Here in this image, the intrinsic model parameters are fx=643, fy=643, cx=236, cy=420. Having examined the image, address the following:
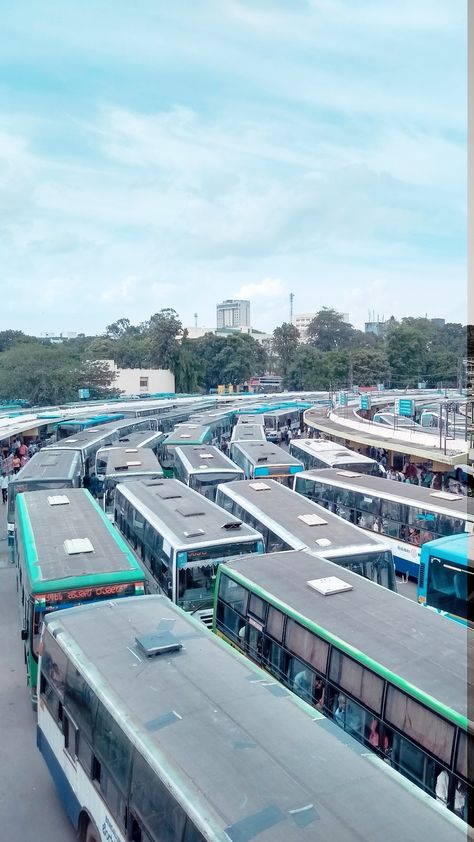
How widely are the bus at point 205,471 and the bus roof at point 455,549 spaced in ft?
22.1

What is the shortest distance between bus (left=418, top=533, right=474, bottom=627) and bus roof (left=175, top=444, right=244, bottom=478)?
22.7 feet

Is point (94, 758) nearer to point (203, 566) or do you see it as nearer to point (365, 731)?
point (365, 731)

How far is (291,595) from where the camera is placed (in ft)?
23.7

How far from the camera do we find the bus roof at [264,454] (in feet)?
56.1

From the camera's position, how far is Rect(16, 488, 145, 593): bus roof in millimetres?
7619

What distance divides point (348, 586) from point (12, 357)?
38.4 metres

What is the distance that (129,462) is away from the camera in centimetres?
1642

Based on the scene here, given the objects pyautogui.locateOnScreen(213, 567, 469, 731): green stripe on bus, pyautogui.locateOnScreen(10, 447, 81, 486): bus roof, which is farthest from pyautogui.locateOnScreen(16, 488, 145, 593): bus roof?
pyautogui.locateOnScreen(10, 447, 81, 486): bus roof

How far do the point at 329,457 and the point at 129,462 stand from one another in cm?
571

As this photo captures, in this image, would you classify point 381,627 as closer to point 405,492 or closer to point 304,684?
point 304,684

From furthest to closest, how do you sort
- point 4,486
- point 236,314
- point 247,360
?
1. point 236,314
2. point 247,360
3. point 4,486

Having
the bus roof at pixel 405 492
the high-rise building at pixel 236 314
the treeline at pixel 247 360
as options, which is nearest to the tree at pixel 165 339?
the treeline at pixel 247 360

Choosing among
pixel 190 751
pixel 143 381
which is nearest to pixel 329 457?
pixel 190 751

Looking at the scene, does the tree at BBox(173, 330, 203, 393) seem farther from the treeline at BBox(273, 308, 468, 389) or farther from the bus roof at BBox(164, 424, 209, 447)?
the bus roof at BBox(164, 424, 209, 447)
